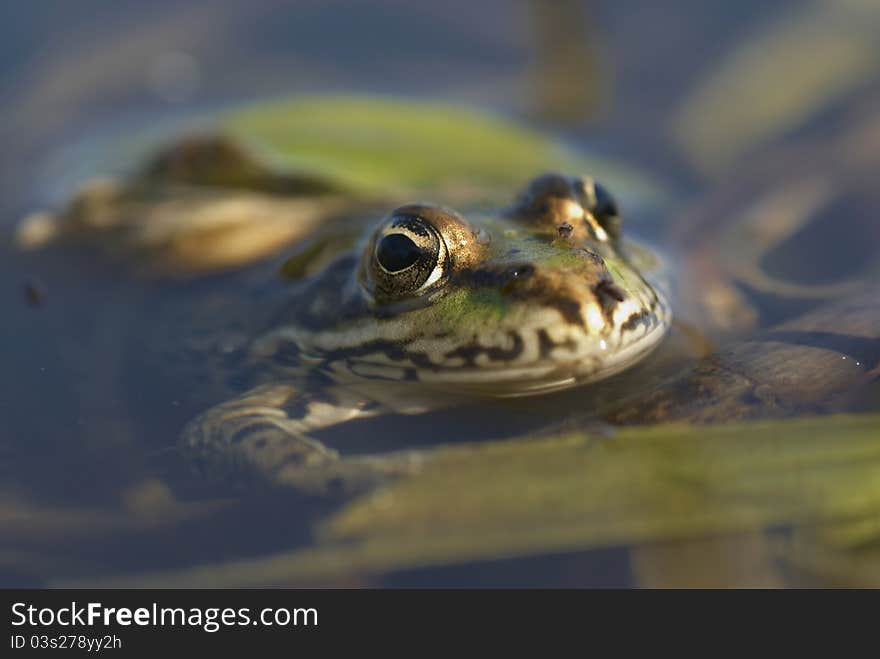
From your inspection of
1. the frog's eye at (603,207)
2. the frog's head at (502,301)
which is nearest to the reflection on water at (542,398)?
the frog's head at (502,301)

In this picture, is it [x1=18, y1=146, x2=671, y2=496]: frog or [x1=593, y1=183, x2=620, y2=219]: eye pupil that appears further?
[x1=593, y1=183, x2=620, y2=219]: eye pupil

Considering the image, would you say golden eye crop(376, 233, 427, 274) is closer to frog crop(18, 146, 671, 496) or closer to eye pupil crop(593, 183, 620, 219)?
frog crop(18, 146, 671, 496)

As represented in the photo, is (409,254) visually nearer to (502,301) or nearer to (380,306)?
(380,306)

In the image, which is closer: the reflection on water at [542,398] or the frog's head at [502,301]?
the reflection on water at [542,398]

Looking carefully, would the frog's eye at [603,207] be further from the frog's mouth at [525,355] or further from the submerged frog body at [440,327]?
the frog's mouth at [525,355]

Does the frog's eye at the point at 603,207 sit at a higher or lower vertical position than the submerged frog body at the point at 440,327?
higher

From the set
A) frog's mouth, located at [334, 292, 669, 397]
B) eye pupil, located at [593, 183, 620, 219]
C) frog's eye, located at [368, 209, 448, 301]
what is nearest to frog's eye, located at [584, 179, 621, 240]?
eye pupil, located at [593, 183, 620, 219]
